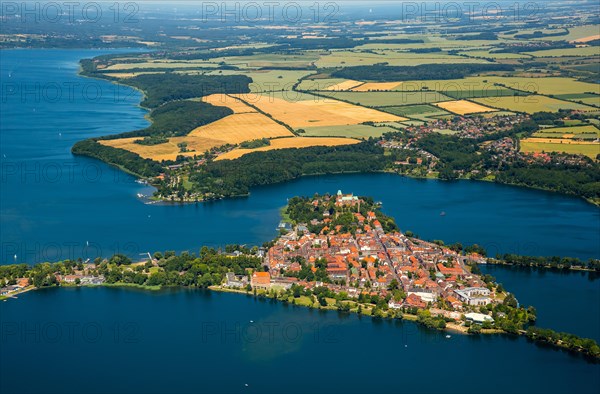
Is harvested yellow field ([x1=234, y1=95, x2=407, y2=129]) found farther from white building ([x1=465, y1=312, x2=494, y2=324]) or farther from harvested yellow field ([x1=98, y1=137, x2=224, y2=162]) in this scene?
white building ([x1=465, y1=312, x2=494, y2=324])

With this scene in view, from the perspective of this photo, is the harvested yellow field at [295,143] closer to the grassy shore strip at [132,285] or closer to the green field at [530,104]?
the green field at [530,104]

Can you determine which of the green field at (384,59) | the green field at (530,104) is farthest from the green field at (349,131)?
the green field at (384,59)

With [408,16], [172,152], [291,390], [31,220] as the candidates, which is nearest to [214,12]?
[408,16]

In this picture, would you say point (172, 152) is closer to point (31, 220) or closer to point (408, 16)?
point (31, 220)

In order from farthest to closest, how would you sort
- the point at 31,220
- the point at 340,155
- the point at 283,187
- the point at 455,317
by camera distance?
the point at 340,155 → the point at 283,187 → the point at 31,220 → the point at 455,317

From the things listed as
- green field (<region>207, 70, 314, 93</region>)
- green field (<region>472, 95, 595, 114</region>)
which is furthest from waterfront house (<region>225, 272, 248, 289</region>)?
green field (<region>207, 70, 314, 93</region>)

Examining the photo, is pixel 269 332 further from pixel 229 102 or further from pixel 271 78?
pixel 271 78

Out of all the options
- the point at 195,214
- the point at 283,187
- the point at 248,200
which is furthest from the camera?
the point at 283,187

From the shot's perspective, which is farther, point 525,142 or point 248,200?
point 525,142

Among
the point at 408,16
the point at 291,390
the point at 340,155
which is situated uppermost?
the point at 408,16
